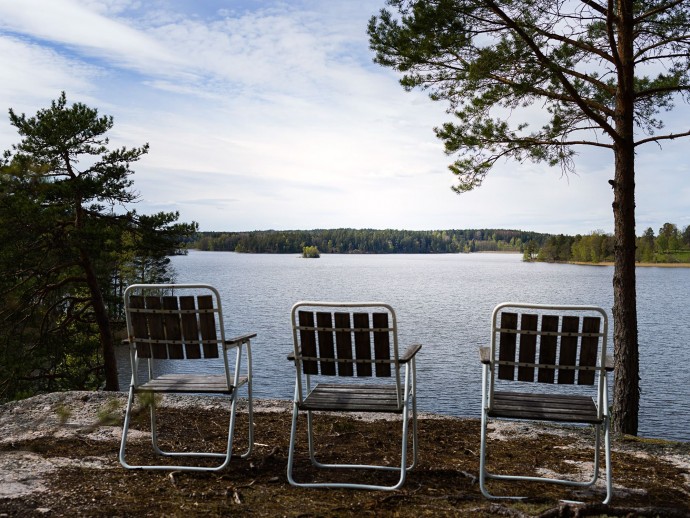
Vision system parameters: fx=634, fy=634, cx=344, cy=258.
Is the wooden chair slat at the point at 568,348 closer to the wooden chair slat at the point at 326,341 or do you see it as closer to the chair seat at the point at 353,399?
the chair seat at the point at 353,399

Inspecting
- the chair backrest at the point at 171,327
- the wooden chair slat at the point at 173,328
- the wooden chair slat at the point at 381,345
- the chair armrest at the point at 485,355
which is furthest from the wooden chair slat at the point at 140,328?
the chair armrest at the point at 485,355

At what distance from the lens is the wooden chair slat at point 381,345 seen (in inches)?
130

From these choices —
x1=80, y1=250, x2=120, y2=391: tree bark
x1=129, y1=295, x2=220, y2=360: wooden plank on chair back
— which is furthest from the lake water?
x1=129, y1=295, x2=220, y2=360: wooden plank on chair back

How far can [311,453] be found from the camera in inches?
151

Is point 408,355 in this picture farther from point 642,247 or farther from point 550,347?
point 642,247

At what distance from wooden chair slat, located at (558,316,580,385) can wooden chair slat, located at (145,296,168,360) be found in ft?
7.15

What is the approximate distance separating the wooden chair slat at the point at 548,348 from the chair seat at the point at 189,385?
1725mm

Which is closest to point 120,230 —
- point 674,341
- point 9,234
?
point 9,234

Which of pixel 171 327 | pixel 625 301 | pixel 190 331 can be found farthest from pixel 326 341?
pixel 625 301

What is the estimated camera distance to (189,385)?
375 centimetres

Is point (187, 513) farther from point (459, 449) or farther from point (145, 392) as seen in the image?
point (459, 449)

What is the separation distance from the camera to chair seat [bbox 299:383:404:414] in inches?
133

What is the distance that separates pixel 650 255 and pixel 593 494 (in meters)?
A: 98.5

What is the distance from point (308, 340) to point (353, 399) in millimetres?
420
